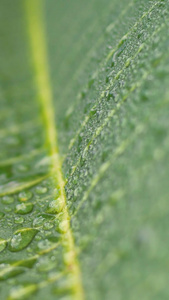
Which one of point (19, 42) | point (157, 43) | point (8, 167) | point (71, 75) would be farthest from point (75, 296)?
point (19, 42)

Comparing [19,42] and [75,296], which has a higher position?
[19,42]

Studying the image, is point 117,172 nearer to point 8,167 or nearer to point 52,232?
point 52,232

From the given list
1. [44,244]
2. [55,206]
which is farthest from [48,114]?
[44,244]

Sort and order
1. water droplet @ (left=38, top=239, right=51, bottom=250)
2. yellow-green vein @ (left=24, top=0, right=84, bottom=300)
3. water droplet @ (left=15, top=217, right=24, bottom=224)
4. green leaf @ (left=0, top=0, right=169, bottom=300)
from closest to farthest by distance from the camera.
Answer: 1. green leaf @ (left=0, top=0, right=169, bottom=300)
2. yellow-green vein @ (left=24, top=0, right=84, bottom=300)
3. water droplet @ (left=38, top=239, right=51, bottom=250)
4. water droplet @ (left=15, top=217, right=24, bottom=224)

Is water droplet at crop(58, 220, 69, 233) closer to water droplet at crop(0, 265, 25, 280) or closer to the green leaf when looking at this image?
the green leaf

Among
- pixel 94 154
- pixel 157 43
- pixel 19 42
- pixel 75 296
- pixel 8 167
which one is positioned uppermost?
pixel 19 42

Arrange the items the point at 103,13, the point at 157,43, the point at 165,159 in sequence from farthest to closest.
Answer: the point at 103,13
the point at 157,43
the point at 165,159

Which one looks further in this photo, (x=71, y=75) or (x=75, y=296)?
(x=71, y=75)

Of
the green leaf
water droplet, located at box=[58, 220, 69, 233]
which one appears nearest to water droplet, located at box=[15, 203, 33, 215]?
the green leaf
